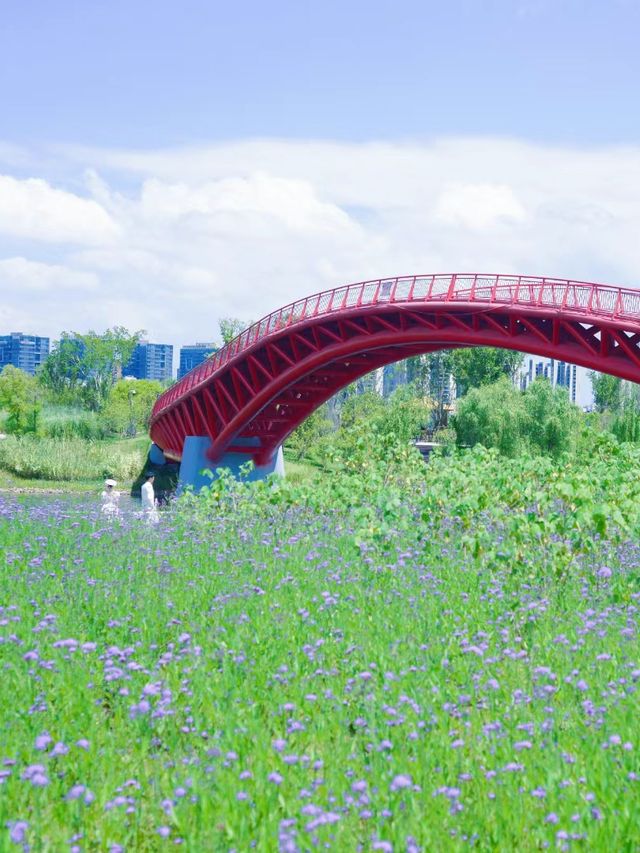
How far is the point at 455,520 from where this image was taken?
36.9 ft

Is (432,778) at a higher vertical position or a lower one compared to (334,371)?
lower

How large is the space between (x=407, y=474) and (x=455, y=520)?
6.09m

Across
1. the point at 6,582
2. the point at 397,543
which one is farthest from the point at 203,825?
the point at 397,543

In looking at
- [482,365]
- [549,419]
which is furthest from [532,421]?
[482,365]

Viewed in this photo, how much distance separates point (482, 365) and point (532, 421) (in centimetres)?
3469

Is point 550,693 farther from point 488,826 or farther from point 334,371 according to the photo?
point 334,371

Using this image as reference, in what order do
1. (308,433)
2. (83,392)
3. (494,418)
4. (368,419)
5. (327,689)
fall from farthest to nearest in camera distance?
(83,392) → (308,433) → (368,419) → (494,418) → (327,689)

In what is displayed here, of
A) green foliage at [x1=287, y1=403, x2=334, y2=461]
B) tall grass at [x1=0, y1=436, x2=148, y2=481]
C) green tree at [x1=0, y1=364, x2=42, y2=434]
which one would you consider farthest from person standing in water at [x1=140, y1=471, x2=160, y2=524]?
green tree at [x1=0, y1=364, x2=42, y2=434]

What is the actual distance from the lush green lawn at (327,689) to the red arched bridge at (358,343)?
13254 mm

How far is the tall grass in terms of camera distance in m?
49.8

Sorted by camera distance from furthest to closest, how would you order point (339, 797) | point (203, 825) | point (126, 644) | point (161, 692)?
point (126, 644)
point (161, 692)
point (339, 797)
point (203, 825)

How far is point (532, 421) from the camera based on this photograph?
4134cm

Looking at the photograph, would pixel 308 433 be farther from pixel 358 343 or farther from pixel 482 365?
pixel 358 343

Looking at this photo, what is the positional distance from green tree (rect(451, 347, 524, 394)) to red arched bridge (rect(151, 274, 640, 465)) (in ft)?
116
